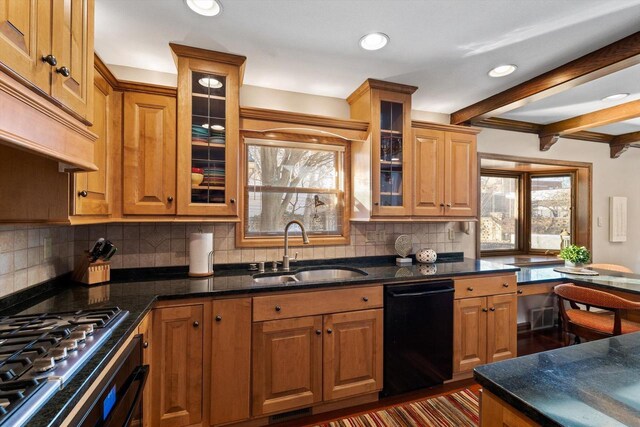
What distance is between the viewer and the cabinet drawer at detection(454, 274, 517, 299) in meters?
2.32

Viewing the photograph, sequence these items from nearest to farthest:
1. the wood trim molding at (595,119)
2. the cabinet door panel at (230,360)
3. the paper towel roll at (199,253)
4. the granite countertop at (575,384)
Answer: the granite countertop at (575,384) → the cabinet door panel at (230,360) → the paper towel roll at (199,253) → the wood trim molding at (595,119)

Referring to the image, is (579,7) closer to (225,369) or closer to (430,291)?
(430,291)

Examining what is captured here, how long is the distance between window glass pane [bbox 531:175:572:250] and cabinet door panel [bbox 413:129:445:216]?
216 cm

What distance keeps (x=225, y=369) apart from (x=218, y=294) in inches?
17.9

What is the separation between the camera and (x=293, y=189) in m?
2.63

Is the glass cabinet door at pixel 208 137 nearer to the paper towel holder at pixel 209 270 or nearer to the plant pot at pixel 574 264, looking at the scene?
the paper towel holder at pixel 209 270

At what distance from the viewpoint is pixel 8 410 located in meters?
0.65

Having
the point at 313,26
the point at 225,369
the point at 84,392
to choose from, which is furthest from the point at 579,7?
the point at 225,369

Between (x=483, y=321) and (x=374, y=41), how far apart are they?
7.39 ft

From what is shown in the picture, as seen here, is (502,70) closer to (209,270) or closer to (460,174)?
(460,174)

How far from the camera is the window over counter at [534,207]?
3805 millimetres

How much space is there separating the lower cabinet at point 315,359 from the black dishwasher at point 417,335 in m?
0.09

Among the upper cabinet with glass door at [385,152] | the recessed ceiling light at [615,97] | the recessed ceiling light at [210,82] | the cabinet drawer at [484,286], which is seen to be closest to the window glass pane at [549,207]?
the recessed ceiling light at [615,97]

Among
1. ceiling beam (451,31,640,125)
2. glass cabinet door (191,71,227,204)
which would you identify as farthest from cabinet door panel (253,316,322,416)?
ceiling beam (451,31,640,125)
